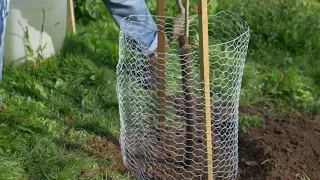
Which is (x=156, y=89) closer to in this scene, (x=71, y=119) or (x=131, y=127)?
(x=131, y=127)

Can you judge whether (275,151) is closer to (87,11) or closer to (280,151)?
(280,151)

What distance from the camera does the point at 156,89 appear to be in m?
2.99

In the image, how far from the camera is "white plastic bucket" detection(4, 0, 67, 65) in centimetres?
383

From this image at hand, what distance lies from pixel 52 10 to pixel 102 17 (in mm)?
878

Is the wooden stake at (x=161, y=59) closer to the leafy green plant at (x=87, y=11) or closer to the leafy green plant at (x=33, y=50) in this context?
the leafy green plant at (x=33, y=50)

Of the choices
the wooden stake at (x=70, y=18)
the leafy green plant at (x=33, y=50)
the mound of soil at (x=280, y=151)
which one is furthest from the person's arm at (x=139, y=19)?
the mound of soil at (x=280, y=151)

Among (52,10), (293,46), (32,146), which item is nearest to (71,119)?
(32,146)

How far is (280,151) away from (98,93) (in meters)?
1.27

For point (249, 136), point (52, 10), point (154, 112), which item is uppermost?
point (52, 10)

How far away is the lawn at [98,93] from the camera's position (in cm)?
288

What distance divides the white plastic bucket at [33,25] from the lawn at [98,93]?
95 mm

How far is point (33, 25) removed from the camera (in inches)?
154

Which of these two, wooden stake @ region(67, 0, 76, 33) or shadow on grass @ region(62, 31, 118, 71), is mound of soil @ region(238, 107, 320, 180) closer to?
shadow on grass @ region(62, 31, 118, 71)

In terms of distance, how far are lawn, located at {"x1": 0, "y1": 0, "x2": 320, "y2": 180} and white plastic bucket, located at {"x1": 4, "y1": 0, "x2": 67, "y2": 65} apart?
9 cm
